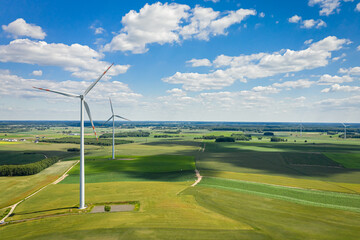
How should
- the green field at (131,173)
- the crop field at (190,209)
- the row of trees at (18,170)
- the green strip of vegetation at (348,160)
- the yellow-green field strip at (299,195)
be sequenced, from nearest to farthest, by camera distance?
the crop field at (190,209)
the yellow-green field strip at (299,195)
the green field at (131,173)
the row of trees at (18,170)
the green strip of vegetation at (348,160)

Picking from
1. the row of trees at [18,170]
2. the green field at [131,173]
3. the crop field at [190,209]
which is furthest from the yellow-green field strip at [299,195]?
the row of trees at [18,170]

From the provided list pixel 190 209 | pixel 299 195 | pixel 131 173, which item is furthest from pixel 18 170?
pixel 299 195

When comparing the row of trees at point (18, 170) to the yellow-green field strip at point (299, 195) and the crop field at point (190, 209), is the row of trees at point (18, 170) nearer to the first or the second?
the crop field at point (190, 209)

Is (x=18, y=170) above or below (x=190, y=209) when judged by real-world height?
below

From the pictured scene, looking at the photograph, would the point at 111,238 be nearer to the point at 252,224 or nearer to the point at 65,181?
the point at 252,224

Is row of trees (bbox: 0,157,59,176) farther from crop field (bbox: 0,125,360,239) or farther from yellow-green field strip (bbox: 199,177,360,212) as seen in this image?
yellow-green field strip (bbox: 199,177,360,212)

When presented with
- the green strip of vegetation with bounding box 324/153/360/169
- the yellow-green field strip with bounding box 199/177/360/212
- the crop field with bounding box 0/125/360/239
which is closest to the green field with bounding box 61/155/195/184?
the crop field with bounding box 0/125/360/239

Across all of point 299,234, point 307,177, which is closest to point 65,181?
point 299,234

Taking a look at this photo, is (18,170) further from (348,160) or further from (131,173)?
(348,160)
